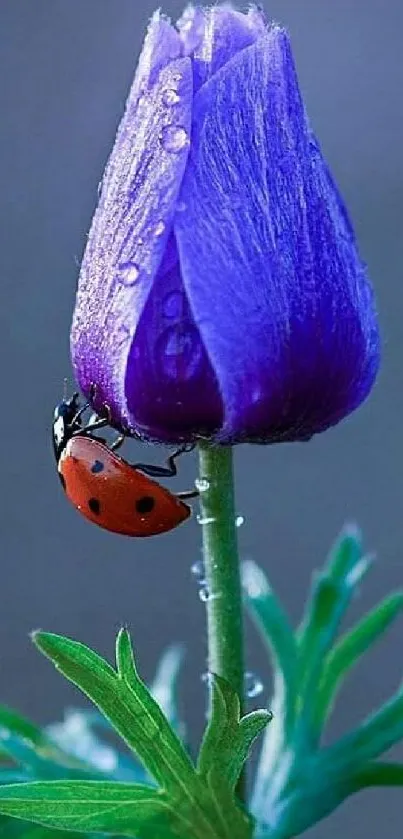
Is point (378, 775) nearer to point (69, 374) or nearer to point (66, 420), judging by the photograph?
point (66, 420)

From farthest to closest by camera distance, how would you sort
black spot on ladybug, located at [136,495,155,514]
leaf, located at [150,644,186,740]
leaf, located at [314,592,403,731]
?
leaf, located at [150,644,186,740], leaf, located at [314,592,403,731], black spot on ladybug, located at [136,495,155,514]

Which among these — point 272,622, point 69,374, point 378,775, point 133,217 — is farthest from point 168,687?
point 69,374

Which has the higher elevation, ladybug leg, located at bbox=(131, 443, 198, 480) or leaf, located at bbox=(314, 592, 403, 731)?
ladybug leg, located at bbox=(131, 443, 198, 480)

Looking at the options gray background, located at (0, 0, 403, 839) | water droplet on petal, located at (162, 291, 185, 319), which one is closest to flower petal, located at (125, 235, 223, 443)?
water droplet on petal, located at (162, 291, 185, 319)

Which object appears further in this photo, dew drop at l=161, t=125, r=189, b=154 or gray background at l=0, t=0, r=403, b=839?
gray background at l=0, t=0, r=403, b=839

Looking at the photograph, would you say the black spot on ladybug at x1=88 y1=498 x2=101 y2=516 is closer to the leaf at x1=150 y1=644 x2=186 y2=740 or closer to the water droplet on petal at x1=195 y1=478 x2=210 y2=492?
the water droplet on petal at x1=195 y1=478 x2=210 y2=492

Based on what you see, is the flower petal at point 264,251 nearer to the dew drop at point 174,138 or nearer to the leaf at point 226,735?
the dew drop at point 174,138

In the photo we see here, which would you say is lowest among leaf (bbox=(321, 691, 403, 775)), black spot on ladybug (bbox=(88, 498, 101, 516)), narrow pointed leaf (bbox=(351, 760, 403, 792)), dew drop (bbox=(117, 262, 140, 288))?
narrow pointed leaf (bbox=(351, 760, 403, 792))

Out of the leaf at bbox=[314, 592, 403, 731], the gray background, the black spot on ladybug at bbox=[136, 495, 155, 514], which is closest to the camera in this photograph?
the black spot on ladybug at bbox=[136, 495, 155, 514]

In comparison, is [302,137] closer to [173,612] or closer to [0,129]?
[173,612]
